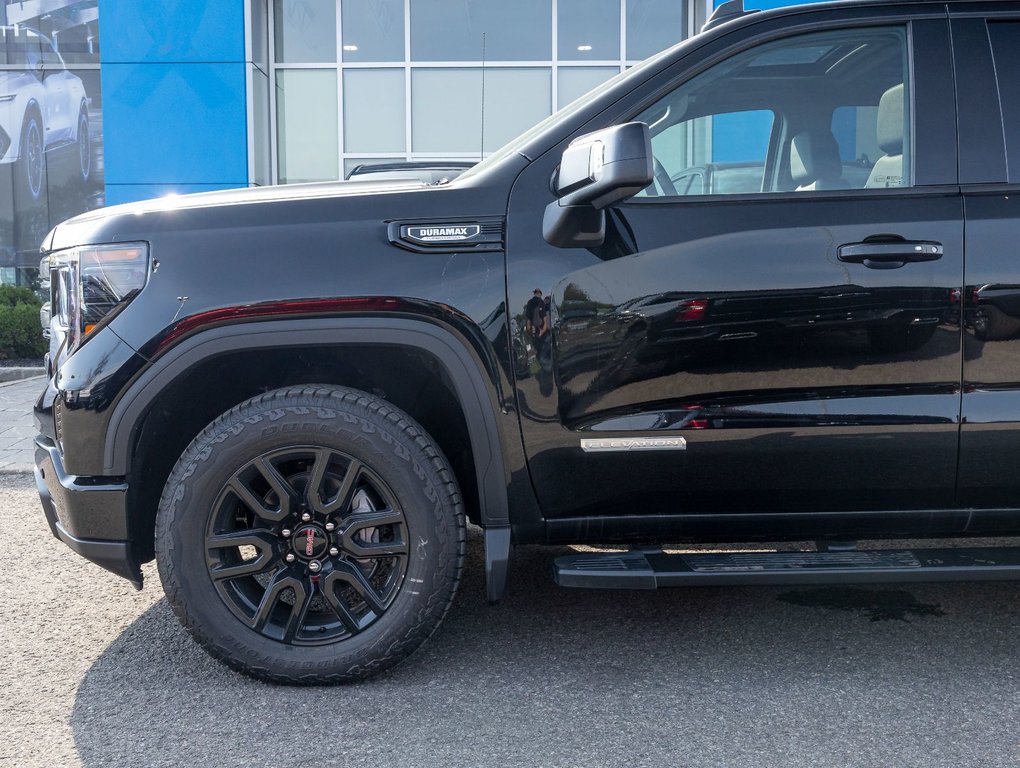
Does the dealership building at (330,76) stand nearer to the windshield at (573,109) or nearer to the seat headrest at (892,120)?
the windshield at (573,109)

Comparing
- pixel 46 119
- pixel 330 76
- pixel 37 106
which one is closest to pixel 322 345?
pixel 330 76

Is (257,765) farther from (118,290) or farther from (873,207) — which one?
(873,207)

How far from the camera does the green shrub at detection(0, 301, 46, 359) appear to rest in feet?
35.8

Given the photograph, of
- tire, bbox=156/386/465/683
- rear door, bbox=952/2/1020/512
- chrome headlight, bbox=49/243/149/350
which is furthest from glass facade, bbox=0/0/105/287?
rear door, bbox=952/2/1020/512

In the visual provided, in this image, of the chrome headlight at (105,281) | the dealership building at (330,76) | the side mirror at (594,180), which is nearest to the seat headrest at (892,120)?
the side mirror at (594,180)

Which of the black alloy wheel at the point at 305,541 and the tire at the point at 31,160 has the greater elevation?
the tire at the point at 31,160

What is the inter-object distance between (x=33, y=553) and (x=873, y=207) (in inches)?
139

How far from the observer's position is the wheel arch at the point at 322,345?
257 centimetres

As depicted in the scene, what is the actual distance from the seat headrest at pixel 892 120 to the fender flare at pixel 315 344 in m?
1.33

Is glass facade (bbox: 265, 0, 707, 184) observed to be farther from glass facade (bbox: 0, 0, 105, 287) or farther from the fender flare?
the fender flare

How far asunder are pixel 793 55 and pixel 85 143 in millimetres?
15434

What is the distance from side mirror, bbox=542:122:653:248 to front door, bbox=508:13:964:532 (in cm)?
5

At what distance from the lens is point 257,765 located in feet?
7.56

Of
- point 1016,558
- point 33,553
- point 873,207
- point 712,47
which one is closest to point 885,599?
point 1016,558
